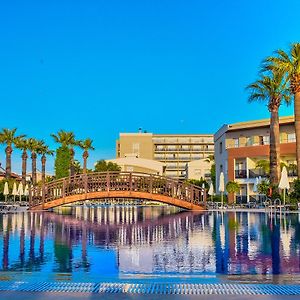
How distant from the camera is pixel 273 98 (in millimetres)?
35594

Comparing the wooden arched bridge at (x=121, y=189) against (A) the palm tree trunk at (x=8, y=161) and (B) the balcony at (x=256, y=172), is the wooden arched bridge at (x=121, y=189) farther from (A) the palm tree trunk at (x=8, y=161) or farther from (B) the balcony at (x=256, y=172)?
(A) the palm tree trunk at (x=8, y=161)

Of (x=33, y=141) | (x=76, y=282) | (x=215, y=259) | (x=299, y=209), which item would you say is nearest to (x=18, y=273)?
(x=76, y=282)

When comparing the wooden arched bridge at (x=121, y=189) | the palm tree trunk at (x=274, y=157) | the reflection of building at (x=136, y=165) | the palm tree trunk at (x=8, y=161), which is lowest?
the wooden arched bridge at (x=121, y=189)

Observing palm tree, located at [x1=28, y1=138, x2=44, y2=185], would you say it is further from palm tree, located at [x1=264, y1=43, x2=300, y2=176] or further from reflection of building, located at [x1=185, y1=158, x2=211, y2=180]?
palm tree, located at [x1=264, y1=43, x2=300, y2=176]

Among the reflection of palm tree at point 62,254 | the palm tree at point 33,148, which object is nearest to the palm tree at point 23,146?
the palm tree at point 33,148

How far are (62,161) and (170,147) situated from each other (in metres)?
61.5

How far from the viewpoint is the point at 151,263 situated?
9.17 m

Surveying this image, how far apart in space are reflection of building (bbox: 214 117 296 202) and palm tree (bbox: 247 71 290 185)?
1461 centimetres

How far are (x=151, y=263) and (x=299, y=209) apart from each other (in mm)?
21806

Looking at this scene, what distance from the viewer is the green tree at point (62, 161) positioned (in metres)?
74.8

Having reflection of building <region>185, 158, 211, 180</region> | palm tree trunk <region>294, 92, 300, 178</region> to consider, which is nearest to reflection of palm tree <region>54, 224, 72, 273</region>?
palm tree trunk <region>294, 92, 300, 178</region>

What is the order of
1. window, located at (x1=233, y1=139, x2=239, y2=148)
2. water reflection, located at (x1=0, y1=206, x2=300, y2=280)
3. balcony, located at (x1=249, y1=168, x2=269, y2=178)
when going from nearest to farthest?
1. water reflection, located at (x1=0, y1=206, x2=300, y2=280)
2. balcony, located at (x1=249, y1=168, x2=269, y2=178)
3. window, located at (x1=233, y1=139, x2=239, y2=148)

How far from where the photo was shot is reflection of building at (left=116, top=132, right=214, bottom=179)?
128 m

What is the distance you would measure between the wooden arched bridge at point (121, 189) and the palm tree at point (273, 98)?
17.8 feet
